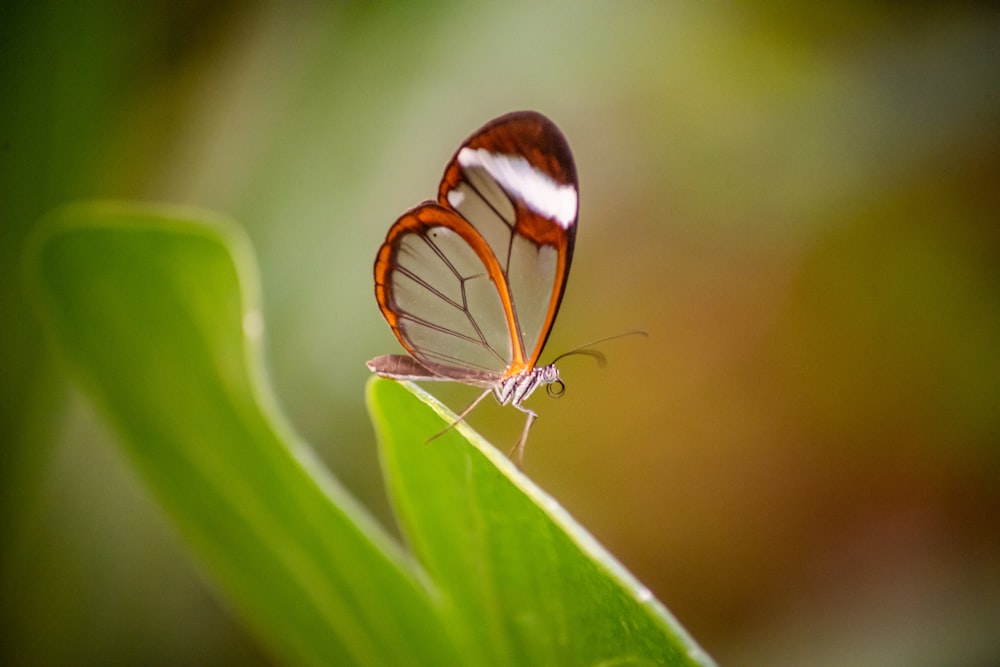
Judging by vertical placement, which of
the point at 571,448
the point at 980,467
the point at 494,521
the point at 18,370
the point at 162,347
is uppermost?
the point at 18,370

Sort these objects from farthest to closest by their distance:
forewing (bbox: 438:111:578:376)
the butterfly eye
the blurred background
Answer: the blurred background < the butterfly eye < forewing (bbox: 438:111:578:376)

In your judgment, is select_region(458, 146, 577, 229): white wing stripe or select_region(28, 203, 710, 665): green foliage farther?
select_region(458, 146, 577, 229): white wing stripe

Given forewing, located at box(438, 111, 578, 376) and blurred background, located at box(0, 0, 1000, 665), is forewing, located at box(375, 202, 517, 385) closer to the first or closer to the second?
forewing, located at box(438, 111, 578, 376)

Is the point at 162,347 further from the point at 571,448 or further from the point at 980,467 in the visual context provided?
the point at 980,467

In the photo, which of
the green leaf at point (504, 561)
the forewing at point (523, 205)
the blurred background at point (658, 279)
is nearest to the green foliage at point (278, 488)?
the green leaf at point (504, 561)

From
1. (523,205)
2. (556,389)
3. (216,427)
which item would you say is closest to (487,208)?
(523,205)

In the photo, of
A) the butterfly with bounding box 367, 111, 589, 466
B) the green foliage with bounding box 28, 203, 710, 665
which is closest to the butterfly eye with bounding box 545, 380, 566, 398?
the butterfly with bounding box 367, 111, 589, 466

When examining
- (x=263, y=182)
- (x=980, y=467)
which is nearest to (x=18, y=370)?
(x=263, y=182)

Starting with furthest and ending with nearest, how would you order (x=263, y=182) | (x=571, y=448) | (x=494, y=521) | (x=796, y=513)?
(x=571, y=448) < (x=796, y=513) < (x=263, y=182) < (x=494, y=521)
